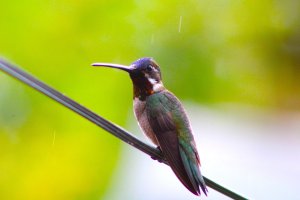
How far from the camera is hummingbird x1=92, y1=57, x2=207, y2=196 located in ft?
10.5

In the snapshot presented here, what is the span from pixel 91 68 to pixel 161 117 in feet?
1.89

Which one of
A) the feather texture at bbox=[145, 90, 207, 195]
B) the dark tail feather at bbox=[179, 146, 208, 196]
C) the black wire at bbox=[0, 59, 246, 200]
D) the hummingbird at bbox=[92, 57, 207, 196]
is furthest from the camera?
the hummingbird at bbox=[92, 57, 207, 196]

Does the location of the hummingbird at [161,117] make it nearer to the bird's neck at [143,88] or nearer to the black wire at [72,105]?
the bird's neck at [143,88]

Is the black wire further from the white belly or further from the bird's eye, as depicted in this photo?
the bird's eye

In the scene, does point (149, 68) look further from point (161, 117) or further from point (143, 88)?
point (161, 117)

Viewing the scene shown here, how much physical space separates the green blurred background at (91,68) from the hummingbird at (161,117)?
15 centimetres

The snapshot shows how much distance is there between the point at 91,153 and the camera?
3.57 metres

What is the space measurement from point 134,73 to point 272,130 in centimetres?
285

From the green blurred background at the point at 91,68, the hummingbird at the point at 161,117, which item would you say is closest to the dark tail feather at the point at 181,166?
the hummingbird at the point at 161,117

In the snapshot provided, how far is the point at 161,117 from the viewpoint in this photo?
3.36 metres

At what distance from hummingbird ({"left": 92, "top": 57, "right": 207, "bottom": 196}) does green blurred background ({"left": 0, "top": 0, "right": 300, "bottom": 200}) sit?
155mm

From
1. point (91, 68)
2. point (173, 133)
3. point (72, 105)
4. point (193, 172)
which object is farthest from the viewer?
point (91, 68)

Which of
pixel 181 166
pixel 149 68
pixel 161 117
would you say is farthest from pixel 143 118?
pixel 181 166

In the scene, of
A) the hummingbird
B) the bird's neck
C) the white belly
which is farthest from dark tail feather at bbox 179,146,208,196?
the bird's neck
